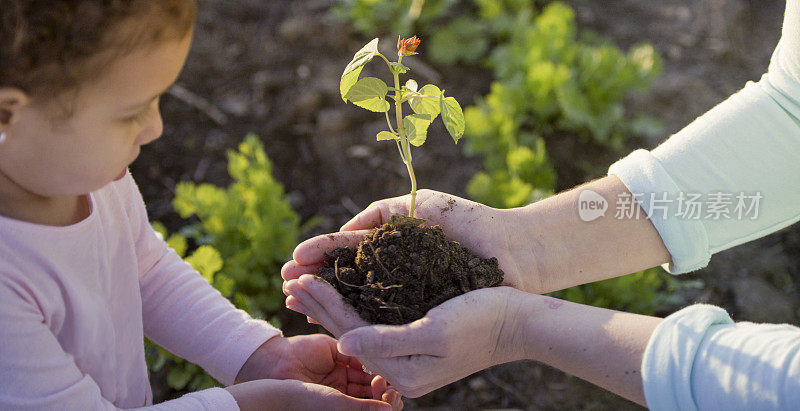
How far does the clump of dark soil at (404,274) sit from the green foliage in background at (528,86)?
3.32ft

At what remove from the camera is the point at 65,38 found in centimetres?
102

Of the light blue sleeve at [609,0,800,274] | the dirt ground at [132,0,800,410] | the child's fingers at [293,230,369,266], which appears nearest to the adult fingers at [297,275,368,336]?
the child's fingers at [293,230,369,266]

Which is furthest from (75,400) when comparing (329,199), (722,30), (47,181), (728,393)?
(722,30)

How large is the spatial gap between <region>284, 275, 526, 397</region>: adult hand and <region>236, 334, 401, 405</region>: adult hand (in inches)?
8.1

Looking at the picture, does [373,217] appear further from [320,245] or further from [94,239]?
[94,239]

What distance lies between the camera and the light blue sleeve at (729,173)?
5.45 feet

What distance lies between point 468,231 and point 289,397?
608 millimetres

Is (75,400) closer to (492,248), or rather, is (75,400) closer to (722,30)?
(492,248)

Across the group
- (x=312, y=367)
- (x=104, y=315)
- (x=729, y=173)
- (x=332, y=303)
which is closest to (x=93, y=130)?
(x=104, y=315)

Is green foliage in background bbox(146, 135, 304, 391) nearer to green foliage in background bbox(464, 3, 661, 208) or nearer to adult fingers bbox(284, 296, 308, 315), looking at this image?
adult fingers bbox(284, 296, 308, 315)

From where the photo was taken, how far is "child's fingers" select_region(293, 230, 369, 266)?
5.22ft

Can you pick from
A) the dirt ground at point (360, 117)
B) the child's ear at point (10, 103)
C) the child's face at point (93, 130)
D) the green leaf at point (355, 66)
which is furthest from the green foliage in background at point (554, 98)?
the child's ear at point (10, 103)

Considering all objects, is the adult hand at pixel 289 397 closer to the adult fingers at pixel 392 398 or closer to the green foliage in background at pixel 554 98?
the adult fingers at pixel 392 398

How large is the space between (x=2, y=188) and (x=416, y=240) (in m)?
0.84
